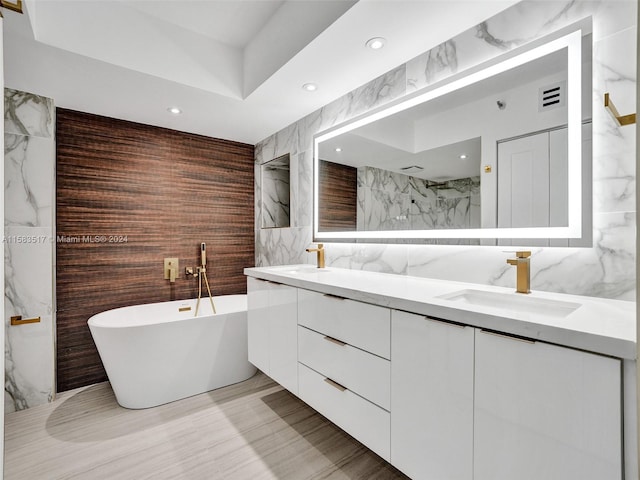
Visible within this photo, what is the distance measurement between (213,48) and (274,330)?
1.93 m

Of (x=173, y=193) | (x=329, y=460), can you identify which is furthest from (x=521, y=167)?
(x=173, y=193)

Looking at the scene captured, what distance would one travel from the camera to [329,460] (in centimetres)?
161

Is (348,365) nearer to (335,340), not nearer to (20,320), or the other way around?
(335,340)

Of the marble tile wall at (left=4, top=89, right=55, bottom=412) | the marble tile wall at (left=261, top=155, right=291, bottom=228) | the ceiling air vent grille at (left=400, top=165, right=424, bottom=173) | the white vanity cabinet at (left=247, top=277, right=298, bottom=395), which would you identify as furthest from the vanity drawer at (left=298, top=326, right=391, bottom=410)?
the marble tile wall at (left=4, top=89, right=55, bottom=412)

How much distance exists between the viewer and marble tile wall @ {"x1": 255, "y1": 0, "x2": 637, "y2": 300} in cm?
109

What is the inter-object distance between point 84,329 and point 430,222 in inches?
107

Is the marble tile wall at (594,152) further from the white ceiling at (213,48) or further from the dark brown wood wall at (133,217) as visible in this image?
the dark brown wood wall at (133,217)

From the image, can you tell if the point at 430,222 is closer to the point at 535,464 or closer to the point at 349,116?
the point at 349,116

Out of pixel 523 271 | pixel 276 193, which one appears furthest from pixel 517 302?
pixel 276 193

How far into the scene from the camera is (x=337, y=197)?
2381 millimetres

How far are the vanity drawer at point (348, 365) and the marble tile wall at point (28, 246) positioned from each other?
1905mm

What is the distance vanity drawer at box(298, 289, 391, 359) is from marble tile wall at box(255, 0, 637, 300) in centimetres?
59

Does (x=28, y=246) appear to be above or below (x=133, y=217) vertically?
below

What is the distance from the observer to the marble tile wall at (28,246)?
2.12 metres
